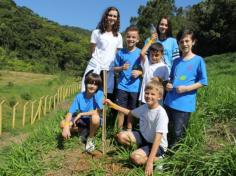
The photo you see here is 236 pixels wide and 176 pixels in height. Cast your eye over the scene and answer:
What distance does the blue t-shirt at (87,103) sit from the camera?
499cm

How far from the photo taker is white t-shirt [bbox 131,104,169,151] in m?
4.01

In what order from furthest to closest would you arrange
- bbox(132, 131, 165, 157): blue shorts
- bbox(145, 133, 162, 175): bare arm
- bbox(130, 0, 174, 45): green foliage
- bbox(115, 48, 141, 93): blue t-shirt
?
bbox(130, 0, 174, 45): green foliage, bbox(115, 48, 141, 93): blue t-shirt, bbox(132, 131, 165, 157): blue shorts, bbox(145, 133, 162, 175): bare arm

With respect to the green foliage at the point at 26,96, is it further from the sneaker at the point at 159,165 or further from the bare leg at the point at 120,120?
the sneaker at the point at 159,165

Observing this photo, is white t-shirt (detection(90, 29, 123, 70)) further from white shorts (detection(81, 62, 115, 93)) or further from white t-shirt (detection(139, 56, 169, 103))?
white t-shirt (detection(139, 56, 169, 103))

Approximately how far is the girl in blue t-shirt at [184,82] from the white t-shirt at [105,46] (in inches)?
43.8

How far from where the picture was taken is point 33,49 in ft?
207

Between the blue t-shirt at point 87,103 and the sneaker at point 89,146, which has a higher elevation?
the blue t-shirt at point 87,103

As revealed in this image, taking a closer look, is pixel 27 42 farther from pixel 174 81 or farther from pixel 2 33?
pixel 174 81

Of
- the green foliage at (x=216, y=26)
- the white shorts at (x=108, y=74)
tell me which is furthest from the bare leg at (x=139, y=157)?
the green foliage at (x=216, y=26)

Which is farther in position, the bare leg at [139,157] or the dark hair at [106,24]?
the dark hair at [106,24]

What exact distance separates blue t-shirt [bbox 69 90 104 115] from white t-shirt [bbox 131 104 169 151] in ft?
2.47

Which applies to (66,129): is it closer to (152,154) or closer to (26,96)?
(152,154)

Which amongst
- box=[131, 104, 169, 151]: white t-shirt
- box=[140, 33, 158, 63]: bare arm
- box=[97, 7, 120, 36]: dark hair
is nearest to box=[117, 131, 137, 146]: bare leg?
box=[131, 104, 169, 151]: white t-shirt

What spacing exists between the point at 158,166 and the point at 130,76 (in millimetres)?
1399
